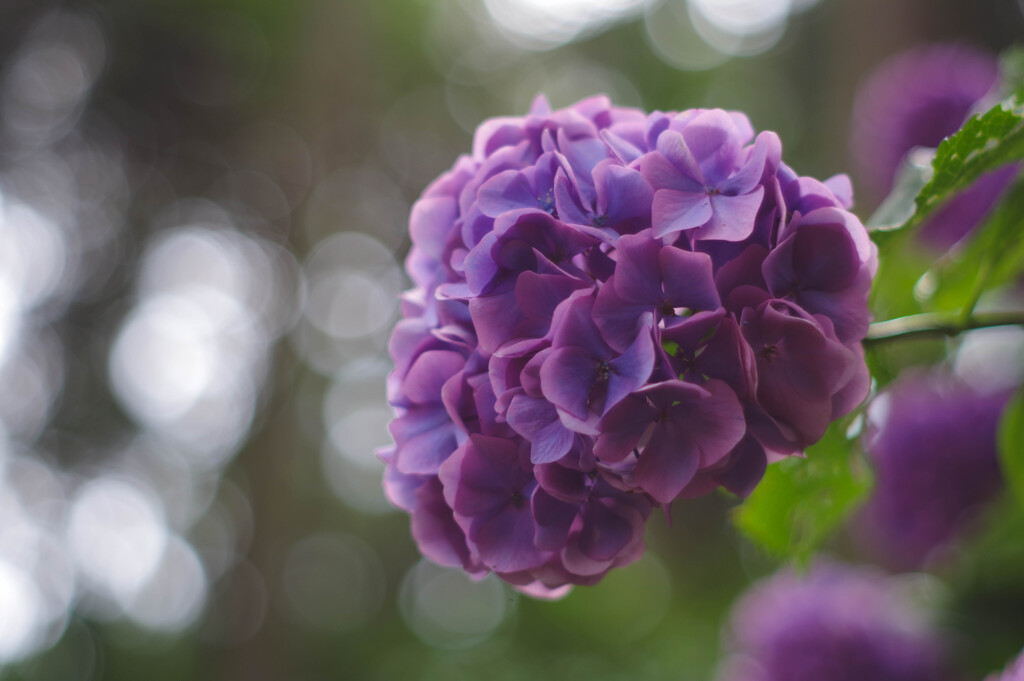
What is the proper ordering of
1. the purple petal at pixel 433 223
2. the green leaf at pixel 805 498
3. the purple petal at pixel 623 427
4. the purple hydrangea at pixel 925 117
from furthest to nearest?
the purple hydrangea at pixel 925 117 → the green leaf at pixel 805 498 → the purple petal at pixel 433 223 → the purple petal at pixel 623 427

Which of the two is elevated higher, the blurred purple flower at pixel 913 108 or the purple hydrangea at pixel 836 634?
the blurred purple flower at pixel 913 108

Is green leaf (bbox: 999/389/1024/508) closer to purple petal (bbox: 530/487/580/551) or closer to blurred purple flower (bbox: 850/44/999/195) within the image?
purple petal (bbox: 530/487/580/551)

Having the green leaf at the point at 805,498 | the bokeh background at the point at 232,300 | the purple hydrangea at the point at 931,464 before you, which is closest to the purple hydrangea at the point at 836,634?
the purple hydrangea at the point at 931,464

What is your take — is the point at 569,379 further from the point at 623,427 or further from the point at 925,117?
the point at 925,117

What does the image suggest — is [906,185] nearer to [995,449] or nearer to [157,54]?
[995,449]

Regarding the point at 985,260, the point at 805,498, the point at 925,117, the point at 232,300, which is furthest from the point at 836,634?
the point at 232,300

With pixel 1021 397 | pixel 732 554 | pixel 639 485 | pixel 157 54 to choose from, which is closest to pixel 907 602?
pixel 1021 397

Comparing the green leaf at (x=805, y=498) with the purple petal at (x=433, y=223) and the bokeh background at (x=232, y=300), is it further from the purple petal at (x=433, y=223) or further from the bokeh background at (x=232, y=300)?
the bokeh background at (x=232, y=300)
